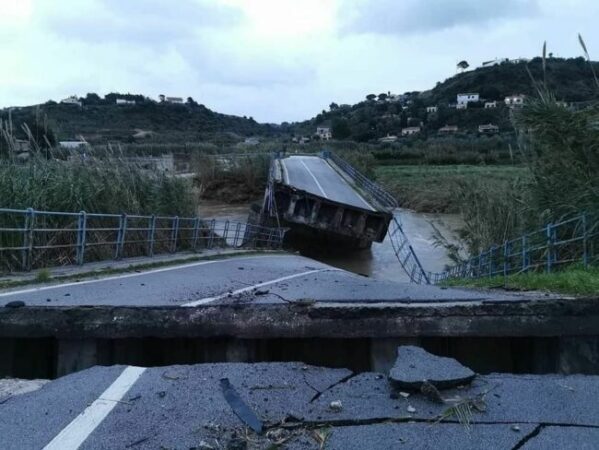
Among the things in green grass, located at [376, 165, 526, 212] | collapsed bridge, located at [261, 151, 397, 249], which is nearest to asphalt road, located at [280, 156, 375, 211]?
collapsed bridge, located at [261, 151, 397, 249]

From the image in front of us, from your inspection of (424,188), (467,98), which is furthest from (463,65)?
(424,188)

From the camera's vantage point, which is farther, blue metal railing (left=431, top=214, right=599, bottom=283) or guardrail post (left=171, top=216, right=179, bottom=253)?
guardrail post (left=171, top=216, right=179, bottom=253)

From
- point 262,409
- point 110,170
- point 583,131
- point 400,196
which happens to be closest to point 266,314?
point 262,409

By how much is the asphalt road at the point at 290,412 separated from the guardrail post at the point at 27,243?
528cm

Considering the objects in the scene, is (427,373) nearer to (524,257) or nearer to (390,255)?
(524,257)

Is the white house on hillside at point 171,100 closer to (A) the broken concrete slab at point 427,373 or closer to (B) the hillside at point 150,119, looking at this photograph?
(B) the hillside at point 150,119

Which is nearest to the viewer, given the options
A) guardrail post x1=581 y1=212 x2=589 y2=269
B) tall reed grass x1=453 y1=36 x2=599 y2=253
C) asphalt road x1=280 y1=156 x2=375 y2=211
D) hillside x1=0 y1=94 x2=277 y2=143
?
guardrail post x1=581 y1=212 x2=589 y2=269

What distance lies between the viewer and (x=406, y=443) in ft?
10.5

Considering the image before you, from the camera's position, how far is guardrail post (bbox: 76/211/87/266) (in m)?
9.71

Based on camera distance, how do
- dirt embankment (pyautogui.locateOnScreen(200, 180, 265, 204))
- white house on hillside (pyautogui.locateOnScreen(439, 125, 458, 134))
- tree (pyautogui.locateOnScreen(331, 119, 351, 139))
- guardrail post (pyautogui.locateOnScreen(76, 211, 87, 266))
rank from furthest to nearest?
tree (pyautogui.locateOnScreen(331, 119, 351, 139)), white house on hillside (pyautogui.locateOnScreen(439, 125, 458, 134)), dirt embankment (pyautogui.locateOnScreen(200, 180, 265, 204)), guardrail post (pyautogui.locateOnScreen(76, 211, 87, 266))

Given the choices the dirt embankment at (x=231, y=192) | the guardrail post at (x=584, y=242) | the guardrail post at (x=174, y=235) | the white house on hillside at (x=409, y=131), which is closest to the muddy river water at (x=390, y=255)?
the dirt embankment at (x=231, y=192)

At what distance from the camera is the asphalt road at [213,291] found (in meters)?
6.54

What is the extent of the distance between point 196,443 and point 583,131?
8639mm

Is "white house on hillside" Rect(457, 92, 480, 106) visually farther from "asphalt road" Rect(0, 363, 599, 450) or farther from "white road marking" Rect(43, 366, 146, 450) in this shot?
"white road marking" Rect(43, 366, 146, 450)
